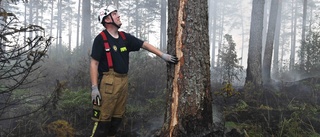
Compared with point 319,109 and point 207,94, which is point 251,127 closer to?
A: point 207,94

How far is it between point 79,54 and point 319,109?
51.1 feet

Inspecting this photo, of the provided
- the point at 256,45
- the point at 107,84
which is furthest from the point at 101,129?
the point at 256,45

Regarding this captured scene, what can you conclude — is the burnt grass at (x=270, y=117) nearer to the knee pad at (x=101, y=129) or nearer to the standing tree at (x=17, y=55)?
the knee pad at (x=101, y=129)

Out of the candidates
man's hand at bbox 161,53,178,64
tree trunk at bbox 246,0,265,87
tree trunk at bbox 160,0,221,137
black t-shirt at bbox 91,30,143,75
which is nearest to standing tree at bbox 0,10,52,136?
black t-shirt at bbox 91,30,143,75

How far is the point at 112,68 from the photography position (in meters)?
4.01

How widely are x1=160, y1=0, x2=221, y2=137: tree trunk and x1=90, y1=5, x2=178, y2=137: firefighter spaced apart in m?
0.24

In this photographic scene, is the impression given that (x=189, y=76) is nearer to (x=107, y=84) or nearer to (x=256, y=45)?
(x=107, y=84)

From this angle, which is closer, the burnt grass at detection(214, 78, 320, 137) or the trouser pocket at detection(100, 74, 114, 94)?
the trouser pocket at detection(100, 74, 114, 94)

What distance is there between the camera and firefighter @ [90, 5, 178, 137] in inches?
156

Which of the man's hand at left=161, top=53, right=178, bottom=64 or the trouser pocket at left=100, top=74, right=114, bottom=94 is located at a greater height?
the man's hand at left=161, top=53, right=178, bottom=64

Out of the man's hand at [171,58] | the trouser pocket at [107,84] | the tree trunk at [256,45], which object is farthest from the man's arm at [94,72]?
the tree trunk at [256,45]

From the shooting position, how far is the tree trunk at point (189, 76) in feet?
12.4

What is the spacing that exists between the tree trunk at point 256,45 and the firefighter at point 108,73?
7.23 m

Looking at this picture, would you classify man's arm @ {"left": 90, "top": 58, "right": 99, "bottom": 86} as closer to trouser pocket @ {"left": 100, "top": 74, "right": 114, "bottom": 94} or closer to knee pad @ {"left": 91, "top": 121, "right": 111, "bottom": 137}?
trouser pocket @ {"left": 100, "top": 74, "right": 114, "bottom": 94}
